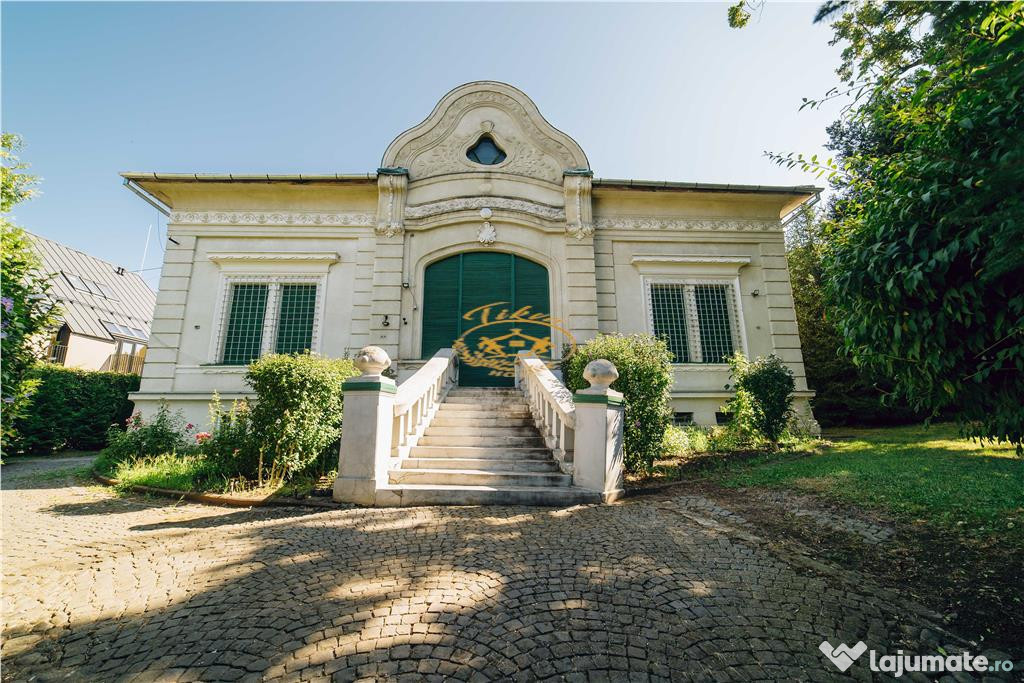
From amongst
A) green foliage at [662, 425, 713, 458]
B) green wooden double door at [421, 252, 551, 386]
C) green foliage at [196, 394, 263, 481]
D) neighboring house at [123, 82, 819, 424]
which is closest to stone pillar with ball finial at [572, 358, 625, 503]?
green foliage at [662, 425, 713, 458]

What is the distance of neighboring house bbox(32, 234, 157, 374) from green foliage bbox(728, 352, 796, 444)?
2811 centimetres

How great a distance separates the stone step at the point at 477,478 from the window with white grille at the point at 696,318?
23.3ft

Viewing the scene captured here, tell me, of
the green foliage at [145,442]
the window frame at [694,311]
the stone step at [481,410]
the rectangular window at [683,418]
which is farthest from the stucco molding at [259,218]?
the rectangular window at [683,418]

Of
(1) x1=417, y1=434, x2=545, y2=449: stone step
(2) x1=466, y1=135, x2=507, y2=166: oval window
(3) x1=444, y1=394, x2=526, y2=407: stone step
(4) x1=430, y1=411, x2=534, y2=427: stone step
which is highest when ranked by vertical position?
(2) x1=466, y1=135, x2=507, y2=166: oval window

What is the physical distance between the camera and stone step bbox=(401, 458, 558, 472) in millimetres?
6203

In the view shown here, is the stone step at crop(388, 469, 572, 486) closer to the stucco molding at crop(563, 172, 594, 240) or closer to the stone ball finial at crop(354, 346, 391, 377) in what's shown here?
the stone ball finial at crop(354, 346, 391, 377)

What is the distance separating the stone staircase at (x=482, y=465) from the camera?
5.40 meters

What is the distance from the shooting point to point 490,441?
23.5 ft

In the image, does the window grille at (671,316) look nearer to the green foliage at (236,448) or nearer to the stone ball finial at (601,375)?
the stone ball finial at (601,375)

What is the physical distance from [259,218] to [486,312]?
6.81 meters

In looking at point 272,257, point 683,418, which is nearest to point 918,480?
point 683,418

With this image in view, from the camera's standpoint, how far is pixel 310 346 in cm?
1125

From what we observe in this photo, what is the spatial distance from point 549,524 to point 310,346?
29.6ft

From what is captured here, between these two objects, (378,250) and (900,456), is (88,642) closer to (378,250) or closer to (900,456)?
(378,250)
